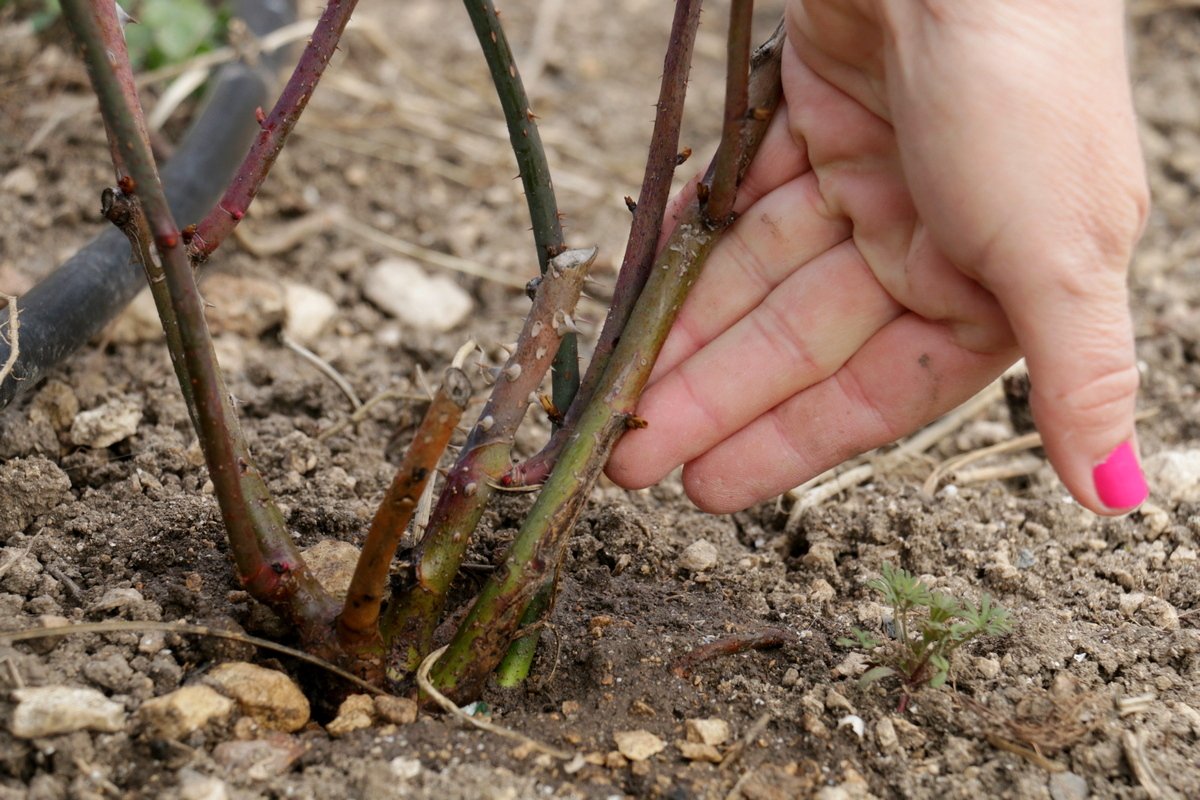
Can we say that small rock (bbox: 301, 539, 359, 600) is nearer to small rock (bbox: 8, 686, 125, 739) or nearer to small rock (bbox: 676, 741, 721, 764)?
small rock (bbox: 8, 686, 125, 739)

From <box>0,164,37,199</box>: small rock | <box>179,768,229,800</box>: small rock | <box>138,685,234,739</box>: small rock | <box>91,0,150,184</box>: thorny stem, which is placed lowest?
<box>179,768,229,800</box>: small rock

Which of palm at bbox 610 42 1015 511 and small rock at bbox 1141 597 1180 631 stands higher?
palm at bbox 610 42 1015 511

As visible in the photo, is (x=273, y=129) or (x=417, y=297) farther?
(x=417, y=297)

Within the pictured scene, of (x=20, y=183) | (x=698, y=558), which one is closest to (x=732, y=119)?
(x=698, y=558)

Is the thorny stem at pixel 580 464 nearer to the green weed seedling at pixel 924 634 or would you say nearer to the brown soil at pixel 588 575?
the brown soil at pixel 588 575

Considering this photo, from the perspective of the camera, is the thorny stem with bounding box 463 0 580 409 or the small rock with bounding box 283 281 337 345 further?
the small rock with bounding box 283 281 337 345

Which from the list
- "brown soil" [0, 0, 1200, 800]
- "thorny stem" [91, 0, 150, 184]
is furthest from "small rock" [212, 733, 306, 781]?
"thorny stem" [91, 0, 150, 184]

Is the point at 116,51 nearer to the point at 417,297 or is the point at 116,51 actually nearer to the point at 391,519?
the point at 391,519

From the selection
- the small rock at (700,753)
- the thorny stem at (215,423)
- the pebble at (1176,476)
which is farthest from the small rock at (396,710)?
the pebble at (1176,476)
